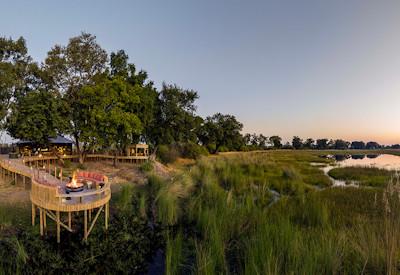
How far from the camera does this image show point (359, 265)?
4406 millimetres

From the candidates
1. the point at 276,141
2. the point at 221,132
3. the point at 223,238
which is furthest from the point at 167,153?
the point at 276,141

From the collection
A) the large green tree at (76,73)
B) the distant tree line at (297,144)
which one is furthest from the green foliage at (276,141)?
the large green tree at (76,73)

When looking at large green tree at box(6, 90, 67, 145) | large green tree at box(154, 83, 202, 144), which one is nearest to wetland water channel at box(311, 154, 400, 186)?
large green tree at box(154, 83, 202, 144)

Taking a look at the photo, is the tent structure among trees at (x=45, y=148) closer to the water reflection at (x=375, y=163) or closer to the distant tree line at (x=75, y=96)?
the distant tree line at (x=75, y=96)

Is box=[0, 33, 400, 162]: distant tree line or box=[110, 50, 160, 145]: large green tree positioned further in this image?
box=[110, 50, 160, 145]: large green tree

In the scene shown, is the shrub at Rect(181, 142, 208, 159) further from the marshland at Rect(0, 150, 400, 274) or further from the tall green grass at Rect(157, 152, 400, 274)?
the marshland at Rect(0, 150, 400, 274)

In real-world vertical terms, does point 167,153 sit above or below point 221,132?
below

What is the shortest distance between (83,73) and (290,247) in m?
22.2

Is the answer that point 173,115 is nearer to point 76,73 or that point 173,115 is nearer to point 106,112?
point 106,112

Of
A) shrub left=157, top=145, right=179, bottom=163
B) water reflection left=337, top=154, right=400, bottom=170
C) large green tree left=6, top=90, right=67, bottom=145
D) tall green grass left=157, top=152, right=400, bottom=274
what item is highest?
large green tree left=6, top=90, right=67, bottom=145

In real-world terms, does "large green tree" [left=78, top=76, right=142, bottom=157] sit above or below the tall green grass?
above

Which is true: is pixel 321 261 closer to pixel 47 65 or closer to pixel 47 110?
pixel 47 110

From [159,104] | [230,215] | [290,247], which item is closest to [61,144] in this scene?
[159,104]

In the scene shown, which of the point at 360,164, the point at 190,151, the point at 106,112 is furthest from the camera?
the point at 190,151
